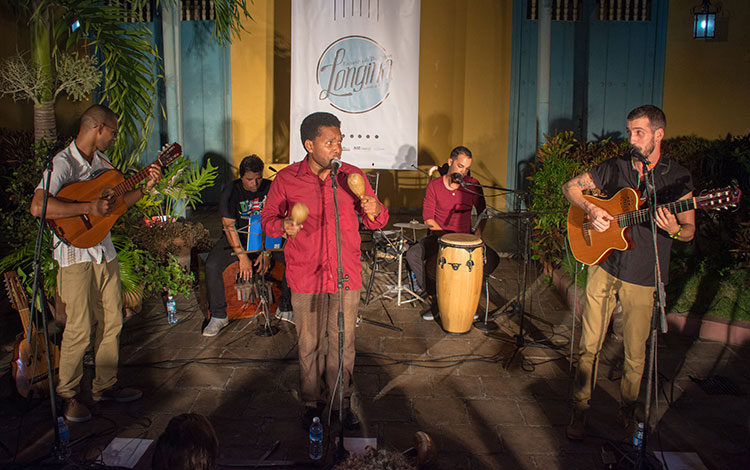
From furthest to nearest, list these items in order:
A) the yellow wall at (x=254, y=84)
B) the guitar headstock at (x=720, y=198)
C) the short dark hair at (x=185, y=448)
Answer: the yellow wall at (x=254, y=84)
the guitar headstock at (x=720, y=198)
the short dark hair at (x=185, y=448)

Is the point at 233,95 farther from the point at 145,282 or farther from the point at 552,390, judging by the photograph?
the point at 552,390

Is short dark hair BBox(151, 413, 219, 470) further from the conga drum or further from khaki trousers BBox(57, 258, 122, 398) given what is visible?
the conga drum

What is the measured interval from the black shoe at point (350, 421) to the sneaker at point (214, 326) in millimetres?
2082

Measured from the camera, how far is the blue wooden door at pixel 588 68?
1059cm

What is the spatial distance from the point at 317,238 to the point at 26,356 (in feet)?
7.79

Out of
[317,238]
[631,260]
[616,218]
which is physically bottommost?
[631,260]

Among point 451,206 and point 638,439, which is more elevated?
point 451,206

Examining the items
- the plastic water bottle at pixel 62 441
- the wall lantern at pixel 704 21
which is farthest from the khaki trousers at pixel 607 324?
the wall lantern at pixel 704 21

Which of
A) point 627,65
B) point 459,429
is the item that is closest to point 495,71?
point 627,65

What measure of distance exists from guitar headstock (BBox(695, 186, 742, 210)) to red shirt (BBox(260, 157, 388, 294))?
1783 millimetres

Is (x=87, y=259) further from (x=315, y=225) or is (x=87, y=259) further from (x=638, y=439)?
(x=638, y=439)

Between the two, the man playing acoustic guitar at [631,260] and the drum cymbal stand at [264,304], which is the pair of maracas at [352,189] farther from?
the drum cymbal stand at [264,304]

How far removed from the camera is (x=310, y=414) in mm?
3852

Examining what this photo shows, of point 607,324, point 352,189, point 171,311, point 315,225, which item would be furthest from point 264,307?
point 607,324
